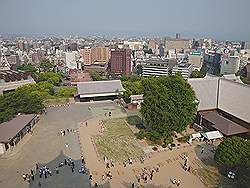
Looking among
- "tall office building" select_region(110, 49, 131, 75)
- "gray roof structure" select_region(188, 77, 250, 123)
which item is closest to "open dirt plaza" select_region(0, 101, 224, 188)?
"gray roof structure" select_region(188, 77, 250, 123)

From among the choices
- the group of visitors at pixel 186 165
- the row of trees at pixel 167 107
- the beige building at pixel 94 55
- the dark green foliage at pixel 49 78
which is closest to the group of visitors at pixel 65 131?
the row of trees at pixel 167 107

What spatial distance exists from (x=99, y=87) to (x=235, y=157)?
95.8 ft

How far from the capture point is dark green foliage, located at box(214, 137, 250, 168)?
1805 cm

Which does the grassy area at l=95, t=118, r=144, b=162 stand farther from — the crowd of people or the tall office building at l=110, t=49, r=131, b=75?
the tall office building at l=110, t=49, r=131, b=75

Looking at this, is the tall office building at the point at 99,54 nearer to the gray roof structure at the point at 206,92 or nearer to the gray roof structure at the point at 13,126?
the gray roof structure at the point at 206,92

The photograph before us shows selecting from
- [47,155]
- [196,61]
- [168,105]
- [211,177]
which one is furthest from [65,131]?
[196,61]

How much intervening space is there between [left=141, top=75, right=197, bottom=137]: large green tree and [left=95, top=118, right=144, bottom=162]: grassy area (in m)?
2.96

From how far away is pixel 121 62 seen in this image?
7962 cm

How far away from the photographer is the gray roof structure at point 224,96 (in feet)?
88.5

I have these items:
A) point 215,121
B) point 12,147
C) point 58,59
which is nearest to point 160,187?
point 215,121

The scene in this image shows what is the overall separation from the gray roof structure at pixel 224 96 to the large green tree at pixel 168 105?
5500mm

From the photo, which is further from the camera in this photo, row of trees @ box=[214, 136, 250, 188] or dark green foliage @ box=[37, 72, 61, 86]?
dark green foliage @ box=[37, 72, 61, 86]

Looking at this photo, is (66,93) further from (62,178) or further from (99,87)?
(62,178)

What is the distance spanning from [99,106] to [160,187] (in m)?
23.1
